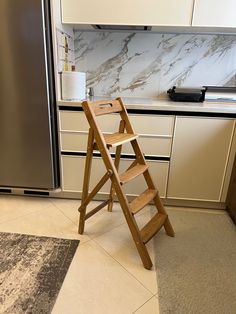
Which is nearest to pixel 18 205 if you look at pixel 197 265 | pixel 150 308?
pixel 150 308

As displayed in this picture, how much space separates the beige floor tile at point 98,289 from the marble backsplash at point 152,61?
1.58 metres

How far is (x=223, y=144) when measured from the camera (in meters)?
1.79

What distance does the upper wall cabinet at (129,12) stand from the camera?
5.66ft

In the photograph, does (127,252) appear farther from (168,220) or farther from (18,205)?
(18,205)

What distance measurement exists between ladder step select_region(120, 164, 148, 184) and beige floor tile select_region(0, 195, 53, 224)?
0.92m

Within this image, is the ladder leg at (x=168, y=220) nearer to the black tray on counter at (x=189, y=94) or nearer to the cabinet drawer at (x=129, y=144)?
the cabinet drawer at (x=129, y=144)

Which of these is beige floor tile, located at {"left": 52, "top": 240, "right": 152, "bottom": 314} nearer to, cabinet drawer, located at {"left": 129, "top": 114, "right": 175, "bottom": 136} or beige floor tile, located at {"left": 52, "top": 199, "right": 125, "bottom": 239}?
beige floor tile, located at {"left": 52, "top": 199, "right": 125, "bottom": 239}

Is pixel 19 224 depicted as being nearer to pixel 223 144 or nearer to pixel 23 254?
pixel 23 254

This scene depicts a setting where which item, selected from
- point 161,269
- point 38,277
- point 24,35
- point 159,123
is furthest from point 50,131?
point 161,269

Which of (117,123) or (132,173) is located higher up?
(117,123)

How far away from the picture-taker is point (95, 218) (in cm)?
187

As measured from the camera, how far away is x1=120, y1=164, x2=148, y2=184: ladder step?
1389 mm

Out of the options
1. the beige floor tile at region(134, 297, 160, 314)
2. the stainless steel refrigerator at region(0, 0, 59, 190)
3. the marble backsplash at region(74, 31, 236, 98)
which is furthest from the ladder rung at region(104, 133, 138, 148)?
the marble backsplash at region(74, 31, 236, 98)

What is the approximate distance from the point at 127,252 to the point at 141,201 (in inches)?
13.5
